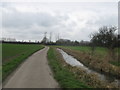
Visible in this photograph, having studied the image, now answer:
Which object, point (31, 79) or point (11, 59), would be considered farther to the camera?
point (11, 59)

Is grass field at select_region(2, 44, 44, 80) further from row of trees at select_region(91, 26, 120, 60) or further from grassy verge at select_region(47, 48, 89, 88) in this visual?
row of trees at select_region(91, 26, 120, 60)

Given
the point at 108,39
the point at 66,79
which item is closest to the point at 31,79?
the point at 66,79

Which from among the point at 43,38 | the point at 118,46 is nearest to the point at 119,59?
the point at 118,46

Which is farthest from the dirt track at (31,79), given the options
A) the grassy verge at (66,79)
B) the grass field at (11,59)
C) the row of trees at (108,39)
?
the row of trees at (108,39)

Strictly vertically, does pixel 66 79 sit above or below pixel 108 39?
below

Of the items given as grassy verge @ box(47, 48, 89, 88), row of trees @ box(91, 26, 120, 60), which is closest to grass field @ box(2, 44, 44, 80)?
grassy verge @ box(47, 48, 89, 88)

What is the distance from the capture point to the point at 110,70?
20.0 m

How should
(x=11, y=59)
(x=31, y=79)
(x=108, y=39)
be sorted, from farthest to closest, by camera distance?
(x=108, y=39)
(x=11, y=59)
(x=31, y=79)

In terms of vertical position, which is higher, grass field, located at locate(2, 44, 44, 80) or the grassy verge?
grass field, located at locate(2, 44, 44, 80)

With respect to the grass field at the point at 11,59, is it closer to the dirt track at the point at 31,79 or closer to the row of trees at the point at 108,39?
the dirt track at the point at 31,79

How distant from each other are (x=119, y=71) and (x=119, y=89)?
771cm

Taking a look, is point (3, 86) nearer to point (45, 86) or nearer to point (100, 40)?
point (45, 86)

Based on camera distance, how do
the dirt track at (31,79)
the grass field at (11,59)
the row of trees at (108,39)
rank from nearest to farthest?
the dirt track at (31,79), the grass field at (11,59), the row of trees at (108,39)

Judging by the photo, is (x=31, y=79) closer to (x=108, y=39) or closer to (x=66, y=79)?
(x=66, y=79)
